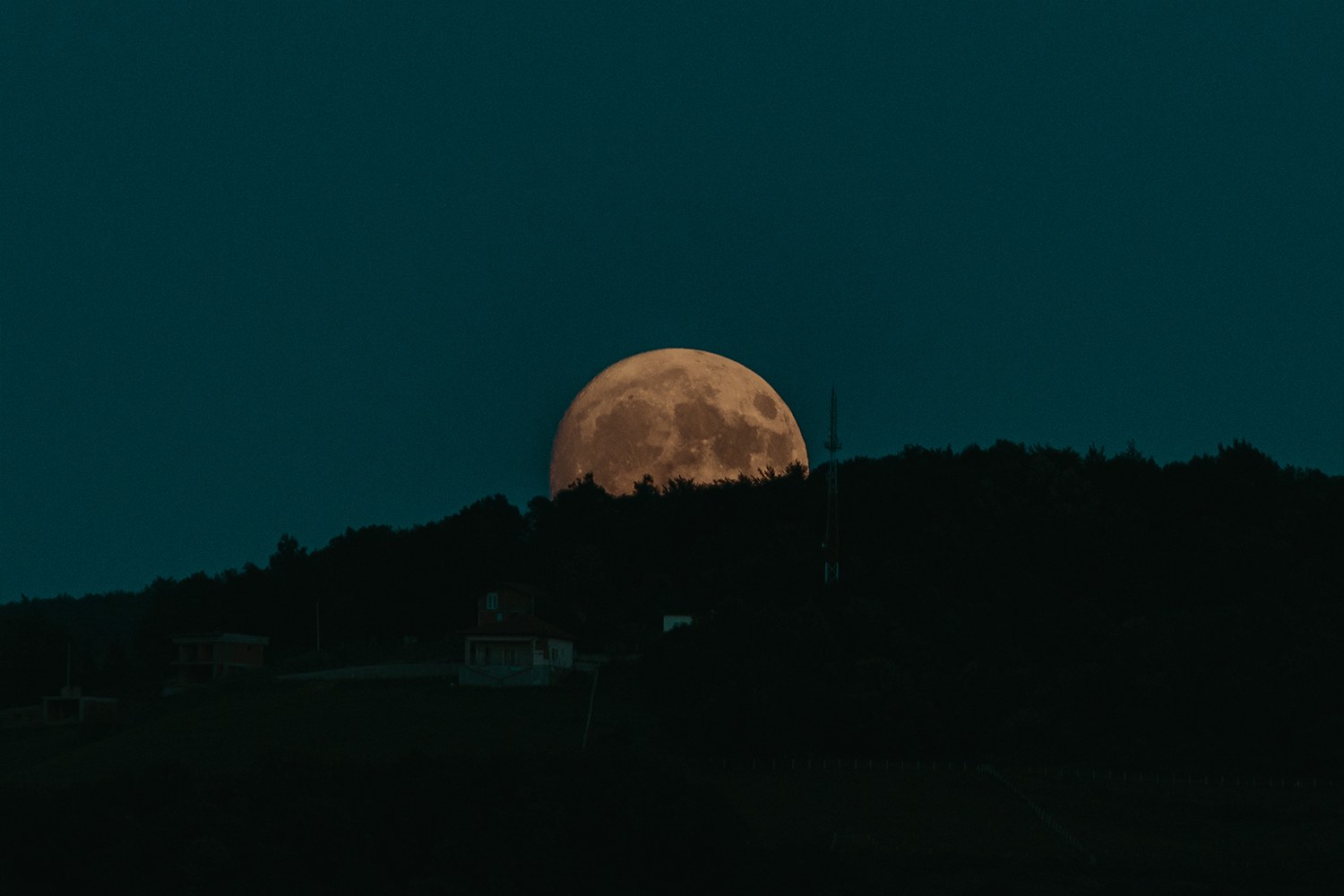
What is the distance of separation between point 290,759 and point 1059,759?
2695 centimetres

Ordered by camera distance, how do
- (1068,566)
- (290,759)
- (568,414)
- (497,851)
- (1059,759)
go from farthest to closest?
(568,414) < (1068,566) < (1059,759) < (290,759) < (497,851)

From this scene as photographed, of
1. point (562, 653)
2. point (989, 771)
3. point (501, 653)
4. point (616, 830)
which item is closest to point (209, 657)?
point (501, 653)

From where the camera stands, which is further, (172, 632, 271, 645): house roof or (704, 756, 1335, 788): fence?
(172, 632, 271, 645): house roof

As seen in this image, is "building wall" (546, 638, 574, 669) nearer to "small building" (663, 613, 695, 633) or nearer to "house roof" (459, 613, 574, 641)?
"house roof" (459, 613, 574, 641)

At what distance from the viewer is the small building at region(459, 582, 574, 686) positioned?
205ft

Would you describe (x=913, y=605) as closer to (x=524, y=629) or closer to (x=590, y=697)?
(x=590, y=697)

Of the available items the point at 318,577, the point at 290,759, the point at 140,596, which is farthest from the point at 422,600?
the point at 140,596

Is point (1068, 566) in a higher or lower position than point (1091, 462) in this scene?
lower

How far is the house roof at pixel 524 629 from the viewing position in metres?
65.8

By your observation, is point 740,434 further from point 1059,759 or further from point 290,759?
point 290,759

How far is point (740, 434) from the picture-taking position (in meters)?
93.2

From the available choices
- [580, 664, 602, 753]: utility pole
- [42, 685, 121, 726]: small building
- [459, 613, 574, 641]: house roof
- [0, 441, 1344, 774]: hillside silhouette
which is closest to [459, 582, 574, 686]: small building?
[459, 613, 574, 641]: house roof

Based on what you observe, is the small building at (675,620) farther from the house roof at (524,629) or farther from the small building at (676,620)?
the house roof at (524,629)

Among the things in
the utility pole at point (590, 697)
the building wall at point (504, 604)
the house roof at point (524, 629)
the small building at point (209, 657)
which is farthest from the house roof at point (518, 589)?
the small building at point (209, 657)
